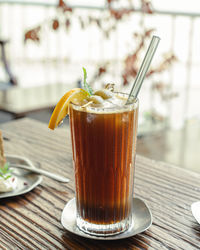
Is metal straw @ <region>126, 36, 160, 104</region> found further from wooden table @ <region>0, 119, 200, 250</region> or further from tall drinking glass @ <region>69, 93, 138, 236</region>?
wooden table @ <region>0, 119, 200, 250</region>

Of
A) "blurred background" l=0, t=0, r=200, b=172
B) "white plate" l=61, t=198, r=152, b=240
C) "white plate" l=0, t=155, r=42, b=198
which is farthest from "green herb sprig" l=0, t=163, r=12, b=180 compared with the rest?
"blurred background" l=0, t=0, r=200, b=172

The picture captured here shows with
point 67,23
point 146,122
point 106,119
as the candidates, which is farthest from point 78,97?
point 146,122

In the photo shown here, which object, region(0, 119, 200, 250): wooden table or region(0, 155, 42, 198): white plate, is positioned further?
region(0, 155, 42, 198): white plate

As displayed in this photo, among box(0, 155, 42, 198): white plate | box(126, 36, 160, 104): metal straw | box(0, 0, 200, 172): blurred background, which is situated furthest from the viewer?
box(0, 0, 200, 172): blurred background

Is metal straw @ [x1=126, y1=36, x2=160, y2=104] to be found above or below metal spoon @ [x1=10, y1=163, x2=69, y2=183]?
above

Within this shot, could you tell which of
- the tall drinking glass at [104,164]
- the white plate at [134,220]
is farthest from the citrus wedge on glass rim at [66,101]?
the white plate at [134,220]

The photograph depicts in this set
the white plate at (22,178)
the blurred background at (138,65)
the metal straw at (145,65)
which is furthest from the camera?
the blurred background at (138,65)

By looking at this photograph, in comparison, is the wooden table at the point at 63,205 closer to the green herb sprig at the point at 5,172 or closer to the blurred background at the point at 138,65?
the green herb sprig at the point at 5,172
